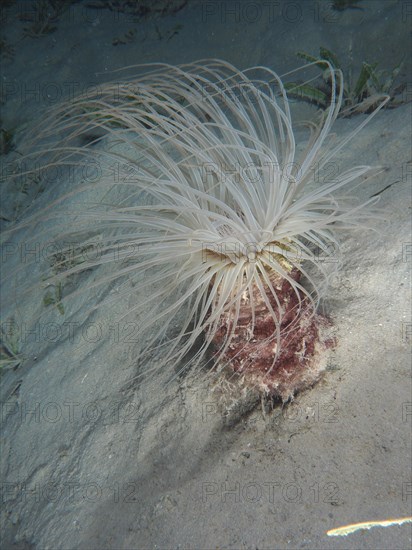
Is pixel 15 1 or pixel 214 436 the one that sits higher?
pixel 15 1

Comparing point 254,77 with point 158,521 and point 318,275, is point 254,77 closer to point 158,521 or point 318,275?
point 318,275

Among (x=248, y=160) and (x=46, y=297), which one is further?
(x=46, y=297)

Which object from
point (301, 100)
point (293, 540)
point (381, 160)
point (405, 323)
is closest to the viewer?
point (293, 540)

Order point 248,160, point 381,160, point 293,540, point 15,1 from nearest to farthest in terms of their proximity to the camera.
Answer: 1. point 293,540
2. point 248,160
3. point 381,160
4. point 15,1

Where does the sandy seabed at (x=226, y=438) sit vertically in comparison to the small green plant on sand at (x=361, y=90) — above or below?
below

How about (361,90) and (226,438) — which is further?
(361,90)

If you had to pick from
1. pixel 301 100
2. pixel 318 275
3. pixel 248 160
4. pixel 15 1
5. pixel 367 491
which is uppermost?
pixel 15 1

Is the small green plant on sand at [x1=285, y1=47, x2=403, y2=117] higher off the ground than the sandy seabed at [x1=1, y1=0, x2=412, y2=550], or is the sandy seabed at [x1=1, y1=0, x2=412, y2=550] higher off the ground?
the small green plant on sand at [x1=285, y1=47, x2=403, y2=117]

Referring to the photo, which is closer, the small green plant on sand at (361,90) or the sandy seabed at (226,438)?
the sandy seabed at (226,438)

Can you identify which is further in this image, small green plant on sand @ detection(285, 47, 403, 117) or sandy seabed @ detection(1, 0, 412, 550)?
small green plant on sand @ detection(285, 47, 403, 117)

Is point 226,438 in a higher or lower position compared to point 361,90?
lower

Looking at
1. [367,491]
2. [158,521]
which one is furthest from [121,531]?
[367,491]
